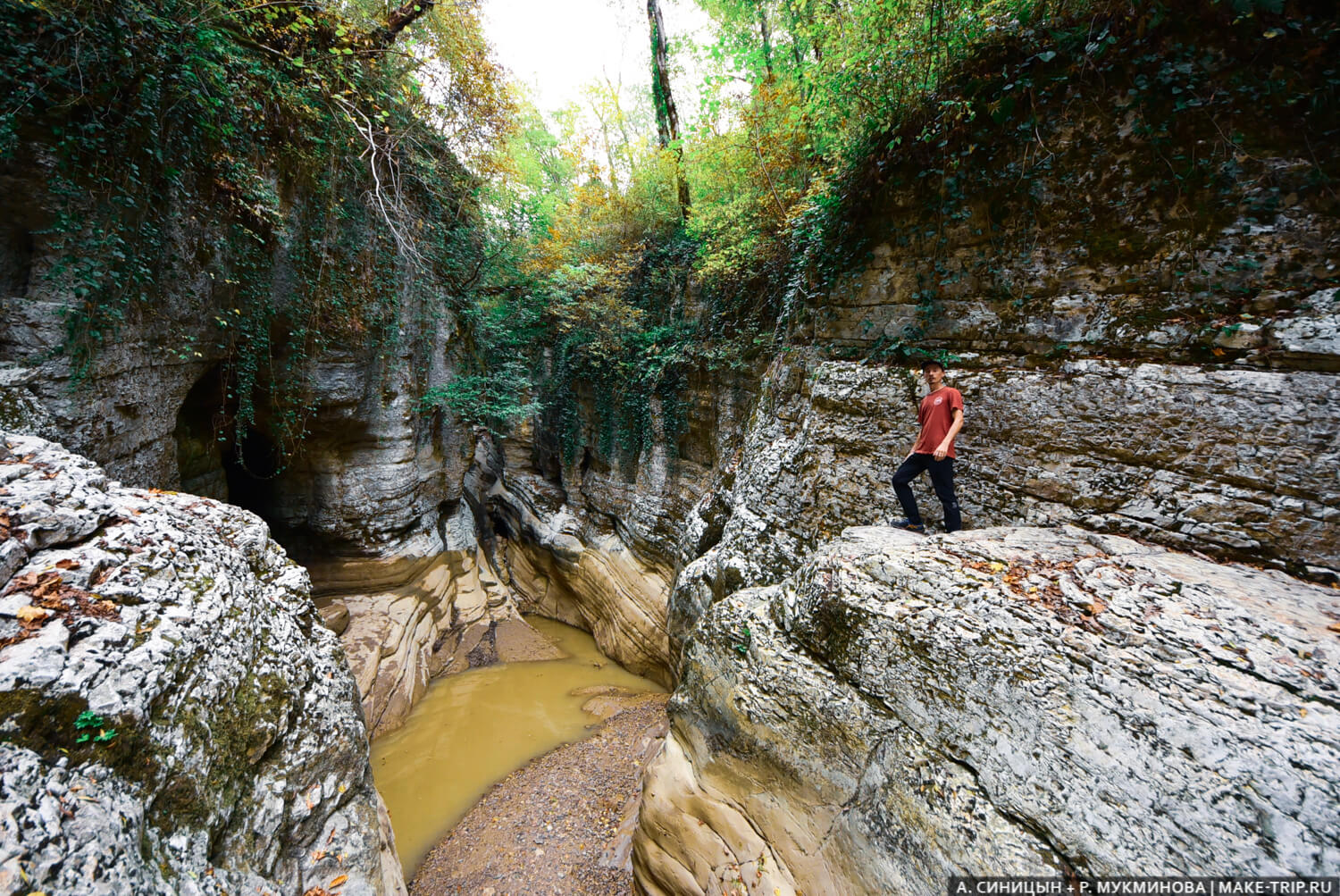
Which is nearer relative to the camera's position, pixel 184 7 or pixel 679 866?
pixel 679 866

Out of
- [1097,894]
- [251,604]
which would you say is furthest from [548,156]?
[1097,894]

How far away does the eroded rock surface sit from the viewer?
5.61ft

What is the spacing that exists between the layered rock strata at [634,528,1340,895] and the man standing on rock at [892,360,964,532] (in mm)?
330

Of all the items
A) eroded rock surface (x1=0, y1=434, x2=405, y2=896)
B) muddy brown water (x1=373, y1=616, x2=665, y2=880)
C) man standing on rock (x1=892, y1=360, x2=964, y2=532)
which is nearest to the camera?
eroded rock surface (x1=0, y1=434, x2=405, y2=896)

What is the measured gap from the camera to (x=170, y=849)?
1.98 m

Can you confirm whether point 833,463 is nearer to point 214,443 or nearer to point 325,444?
point 325,444

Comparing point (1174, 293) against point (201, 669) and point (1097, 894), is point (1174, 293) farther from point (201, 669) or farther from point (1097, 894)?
point (201, 669)

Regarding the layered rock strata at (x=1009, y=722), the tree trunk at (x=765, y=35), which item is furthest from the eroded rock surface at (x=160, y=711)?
the tree trunk at (x=765, y=35)

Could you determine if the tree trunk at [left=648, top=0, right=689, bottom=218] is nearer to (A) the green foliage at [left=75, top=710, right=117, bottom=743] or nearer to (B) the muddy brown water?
(B) the muddy brown water

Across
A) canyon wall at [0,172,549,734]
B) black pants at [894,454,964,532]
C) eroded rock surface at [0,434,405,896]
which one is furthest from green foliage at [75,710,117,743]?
black pants at [894,454,964,532]

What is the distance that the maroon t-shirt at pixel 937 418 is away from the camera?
11.8 feet

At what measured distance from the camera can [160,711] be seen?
2146 mm

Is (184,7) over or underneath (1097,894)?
over

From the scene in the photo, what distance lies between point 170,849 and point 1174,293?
6.80 m
